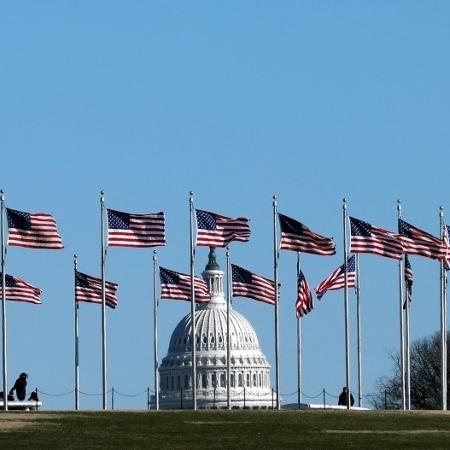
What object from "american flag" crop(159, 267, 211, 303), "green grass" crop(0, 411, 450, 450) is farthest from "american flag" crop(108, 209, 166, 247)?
"green grass" crop(0, 411, 450, 450)

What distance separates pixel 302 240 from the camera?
306 ft

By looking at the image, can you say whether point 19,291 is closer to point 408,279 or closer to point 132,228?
point 132,228

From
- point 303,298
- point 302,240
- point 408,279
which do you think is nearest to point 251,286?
point 303,298

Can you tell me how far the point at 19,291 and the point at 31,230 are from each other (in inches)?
159

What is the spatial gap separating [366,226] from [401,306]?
6.53m

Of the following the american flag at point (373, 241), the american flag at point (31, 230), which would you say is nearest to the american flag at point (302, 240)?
the american flag at point (373, 241)

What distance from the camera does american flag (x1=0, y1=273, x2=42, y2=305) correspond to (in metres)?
89.2

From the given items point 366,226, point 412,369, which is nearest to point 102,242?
point 366,226

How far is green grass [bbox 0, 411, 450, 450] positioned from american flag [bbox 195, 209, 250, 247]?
13245 millimetres

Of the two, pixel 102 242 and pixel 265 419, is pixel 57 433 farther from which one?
pixel 102 242

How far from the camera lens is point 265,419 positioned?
7425 cm

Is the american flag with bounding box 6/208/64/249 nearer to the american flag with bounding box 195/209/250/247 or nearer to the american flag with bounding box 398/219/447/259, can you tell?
the american flag with bounding box 195/209/250/247

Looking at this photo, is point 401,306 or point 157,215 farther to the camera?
point 401,306

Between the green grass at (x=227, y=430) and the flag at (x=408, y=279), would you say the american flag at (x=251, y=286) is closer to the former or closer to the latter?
the flag at (x=408, y=279)
